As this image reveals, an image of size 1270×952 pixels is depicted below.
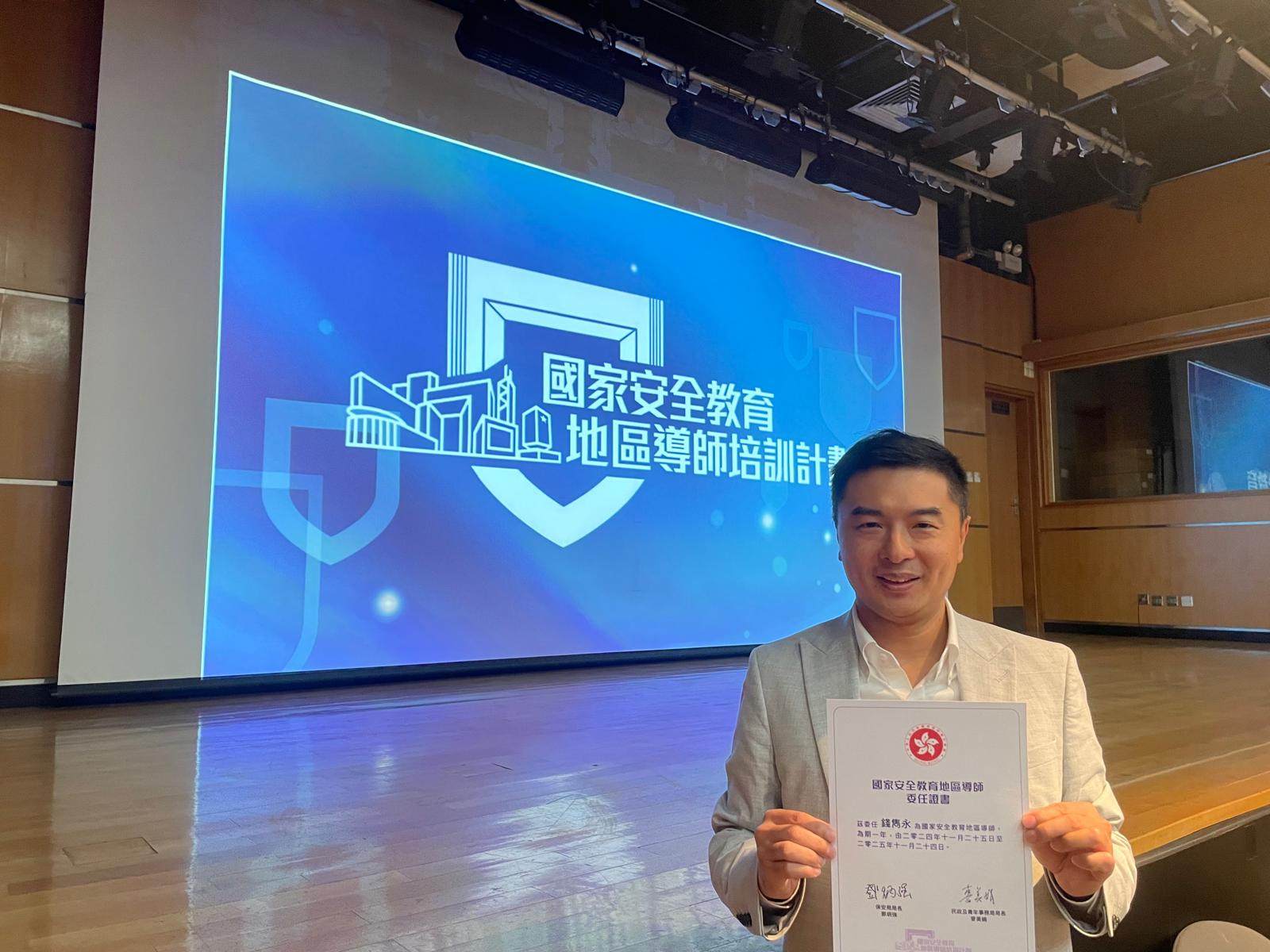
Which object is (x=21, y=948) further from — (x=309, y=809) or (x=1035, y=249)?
(x=1035, y=249)

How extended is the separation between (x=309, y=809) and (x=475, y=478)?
2464 mm

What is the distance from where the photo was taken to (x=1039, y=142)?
18.8 feet

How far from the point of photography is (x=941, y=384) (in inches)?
279

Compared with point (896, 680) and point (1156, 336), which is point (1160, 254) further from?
point (896, 680)

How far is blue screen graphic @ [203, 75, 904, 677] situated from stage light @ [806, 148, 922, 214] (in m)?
0.54

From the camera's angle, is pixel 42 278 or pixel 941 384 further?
pixel 941 384

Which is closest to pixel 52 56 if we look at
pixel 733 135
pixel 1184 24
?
pixel 733 135

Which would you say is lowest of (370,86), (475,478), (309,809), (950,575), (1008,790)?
(309,809)

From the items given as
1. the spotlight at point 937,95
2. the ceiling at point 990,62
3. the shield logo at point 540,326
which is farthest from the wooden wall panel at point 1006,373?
the shield logo at point 540,326

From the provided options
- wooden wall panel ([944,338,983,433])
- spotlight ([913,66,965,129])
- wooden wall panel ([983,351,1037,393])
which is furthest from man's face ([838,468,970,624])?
wooden wall panel ([983,351,1037,393])

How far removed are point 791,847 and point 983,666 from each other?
1.09 ft

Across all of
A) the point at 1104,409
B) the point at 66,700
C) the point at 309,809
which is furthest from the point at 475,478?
the point at 1104,409

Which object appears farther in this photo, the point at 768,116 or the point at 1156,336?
the point at 1156,336

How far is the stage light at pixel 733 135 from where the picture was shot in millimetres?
5105
